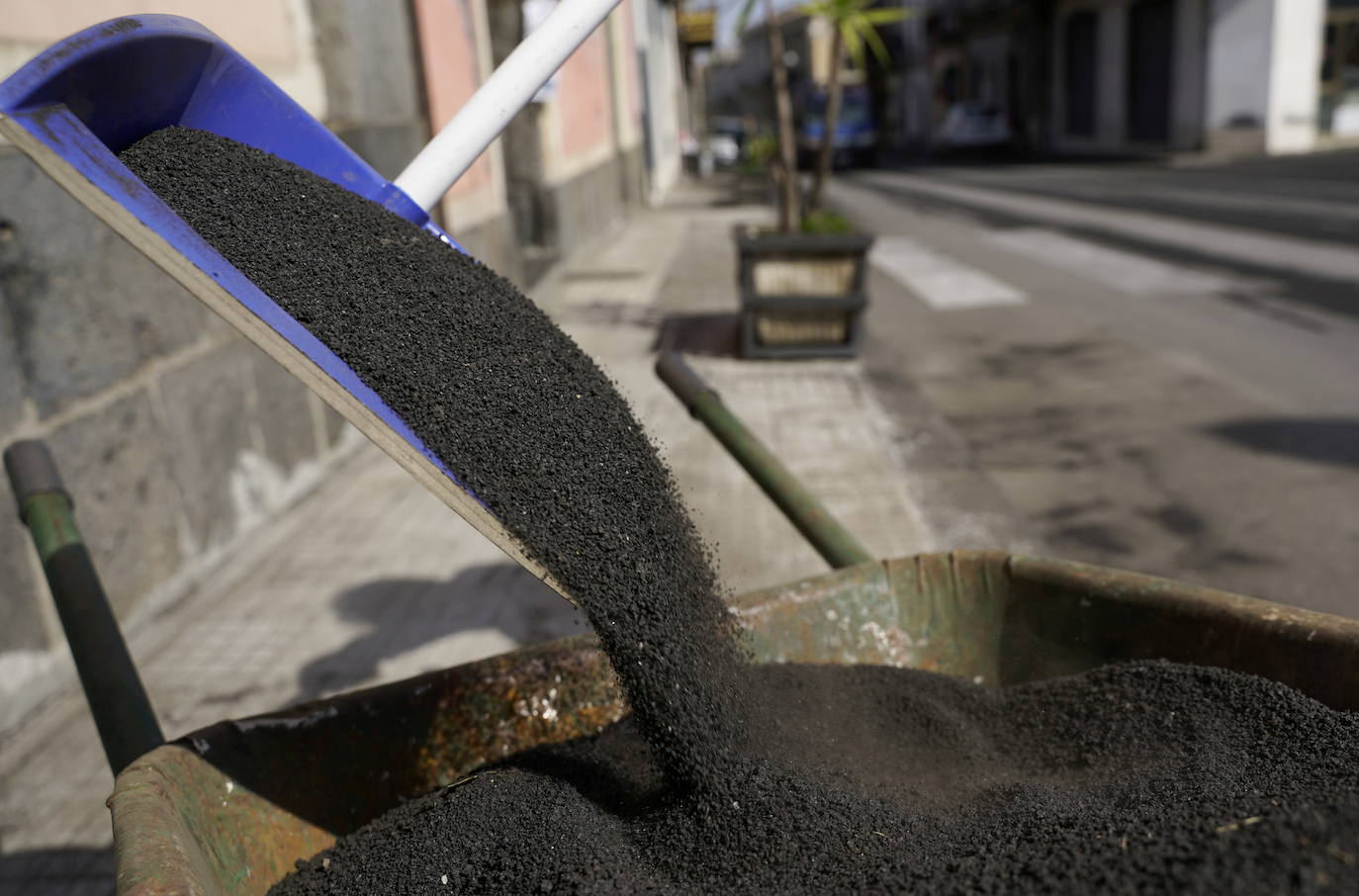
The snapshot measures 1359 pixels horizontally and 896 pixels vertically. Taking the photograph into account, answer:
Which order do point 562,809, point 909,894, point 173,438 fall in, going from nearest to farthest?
point 909,894, point 562,809, point 173,438

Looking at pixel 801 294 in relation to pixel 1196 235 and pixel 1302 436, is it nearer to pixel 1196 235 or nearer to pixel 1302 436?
pixel 1302 436

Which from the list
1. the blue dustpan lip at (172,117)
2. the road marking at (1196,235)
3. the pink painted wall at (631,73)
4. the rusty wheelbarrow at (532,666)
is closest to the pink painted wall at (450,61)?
the blue dustpan lip at (172,117)

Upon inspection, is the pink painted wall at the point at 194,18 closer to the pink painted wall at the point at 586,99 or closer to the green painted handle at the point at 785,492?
the green painted handle at the point at 785,492

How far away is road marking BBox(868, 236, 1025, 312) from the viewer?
9.77m

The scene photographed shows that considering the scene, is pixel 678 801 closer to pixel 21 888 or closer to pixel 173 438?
pixel 21 888

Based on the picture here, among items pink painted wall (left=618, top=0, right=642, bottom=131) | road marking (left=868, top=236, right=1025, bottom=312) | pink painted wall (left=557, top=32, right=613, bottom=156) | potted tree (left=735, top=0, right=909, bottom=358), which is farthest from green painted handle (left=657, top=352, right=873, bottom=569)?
pink painted wall (left=618, top=0, right=642, bottom=131)

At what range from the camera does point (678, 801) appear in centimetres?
171

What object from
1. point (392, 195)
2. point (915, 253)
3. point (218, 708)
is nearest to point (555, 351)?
point (392, 195)

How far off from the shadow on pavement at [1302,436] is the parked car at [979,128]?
31996mm

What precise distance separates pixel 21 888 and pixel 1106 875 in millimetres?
2431

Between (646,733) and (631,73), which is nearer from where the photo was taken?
(646,733)

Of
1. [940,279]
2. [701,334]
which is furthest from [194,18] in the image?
[940,279]

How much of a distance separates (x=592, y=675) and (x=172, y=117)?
120 centimetres

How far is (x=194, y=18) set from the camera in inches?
175
